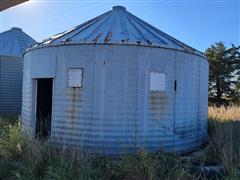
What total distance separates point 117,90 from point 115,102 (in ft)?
0.99

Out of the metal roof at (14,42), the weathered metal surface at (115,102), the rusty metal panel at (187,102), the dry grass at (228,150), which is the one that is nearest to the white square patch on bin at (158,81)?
the weathered metal surface at (115,102)

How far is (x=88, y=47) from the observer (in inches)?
347

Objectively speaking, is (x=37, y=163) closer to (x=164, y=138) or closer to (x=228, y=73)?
(x=164, y=138)

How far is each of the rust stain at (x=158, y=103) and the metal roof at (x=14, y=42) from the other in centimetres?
1143

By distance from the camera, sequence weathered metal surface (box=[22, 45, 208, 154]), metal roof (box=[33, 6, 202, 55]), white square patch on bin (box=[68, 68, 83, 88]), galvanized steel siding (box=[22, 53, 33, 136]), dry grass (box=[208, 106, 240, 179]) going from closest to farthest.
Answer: dry grass (box=[208, 106, 240, 179]), weathered metal surface (box=[22, 45, 208, 154]), white square patch on bin (box=[68, 68, 83, 88]), metal roof (box=[33, 6, 202, 55]), galvanized steel siding (box=[22, 53, 33, 136])

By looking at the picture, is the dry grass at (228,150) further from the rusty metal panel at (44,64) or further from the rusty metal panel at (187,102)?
the rusty metal panel at (44,64)

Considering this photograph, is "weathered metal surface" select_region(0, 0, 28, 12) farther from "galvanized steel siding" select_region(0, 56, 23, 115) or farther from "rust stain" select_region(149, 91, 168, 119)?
"galvanized steel siding" select_region(0, 56, 23, 115)

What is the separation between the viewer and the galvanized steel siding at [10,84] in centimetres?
1752

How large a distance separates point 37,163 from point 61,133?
2.78 metres

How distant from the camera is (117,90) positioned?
8.62 metres

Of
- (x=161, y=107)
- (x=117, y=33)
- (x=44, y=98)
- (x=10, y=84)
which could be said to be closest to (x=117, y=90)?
(x=161, y=107)

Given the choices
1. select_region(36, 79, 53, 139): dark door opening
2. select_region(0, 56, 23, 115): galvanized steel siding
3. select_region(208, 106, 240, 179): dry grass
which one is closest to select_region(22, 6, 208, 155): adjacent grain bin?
select_region(208, 106, 240, 179): dry grass

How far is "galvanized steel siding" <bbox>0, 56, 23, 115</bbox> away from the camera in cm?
1752

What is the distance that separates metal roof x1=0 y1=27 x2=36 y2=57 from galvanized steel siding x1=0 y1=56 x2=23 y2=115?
615 mm
